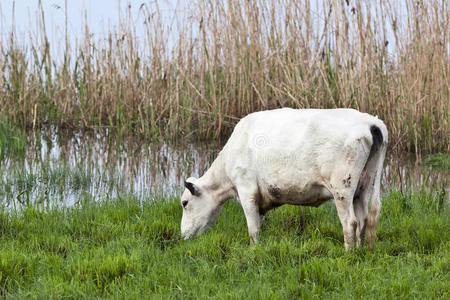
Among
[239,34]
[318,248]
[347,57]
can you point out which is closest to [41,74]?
[239,34]

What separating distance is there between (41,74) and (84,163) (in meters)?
4.40

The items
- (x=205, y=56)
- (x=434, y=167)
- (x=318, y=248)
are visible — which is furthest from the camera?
(x=205, y=56)

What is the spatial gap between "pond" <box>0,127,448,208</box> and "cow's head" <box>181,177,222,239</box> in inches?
46.9

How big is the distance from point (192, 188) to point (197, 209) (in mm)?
199

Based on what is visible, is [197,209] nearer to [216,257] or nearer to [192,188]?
[192,188]

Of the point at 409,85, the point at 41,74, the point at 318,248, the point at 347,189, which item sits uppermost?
the point at 41,74

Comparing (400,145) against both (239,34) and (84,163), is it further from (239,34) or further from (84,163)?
(84,163)

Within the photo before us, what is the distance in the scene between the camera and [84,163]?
344 inches

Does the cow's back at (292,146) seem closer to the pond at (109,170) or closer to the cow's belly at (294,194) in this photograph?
the cow's belly at (294,194)

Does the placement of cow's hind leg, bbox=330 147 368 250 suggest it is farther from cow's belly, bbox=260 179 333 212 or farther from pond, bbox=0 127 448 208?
pond, bbox=0 127 448 208

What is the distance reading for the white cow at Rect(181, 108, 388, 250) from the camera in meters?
4.22

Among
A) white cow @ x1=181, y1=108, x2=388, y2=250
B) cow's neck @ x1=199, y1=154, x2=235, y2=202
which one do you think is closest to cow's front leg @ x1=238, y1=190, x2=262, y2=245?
white cow @ x1=181, y1=108, x2=388, y2=250

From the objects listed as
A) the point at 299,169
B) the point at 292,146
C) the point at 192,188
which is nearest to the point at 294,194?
the point at 299,169

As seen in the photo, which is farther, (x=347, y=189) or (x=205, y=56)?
(x=205, y=56)
